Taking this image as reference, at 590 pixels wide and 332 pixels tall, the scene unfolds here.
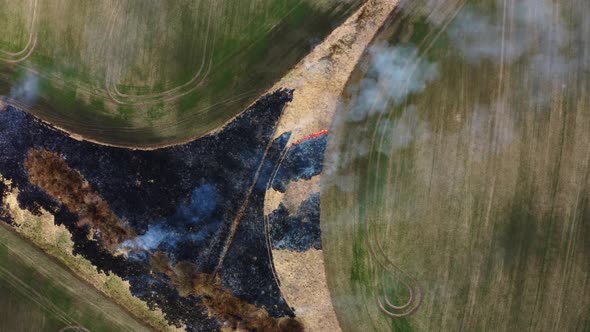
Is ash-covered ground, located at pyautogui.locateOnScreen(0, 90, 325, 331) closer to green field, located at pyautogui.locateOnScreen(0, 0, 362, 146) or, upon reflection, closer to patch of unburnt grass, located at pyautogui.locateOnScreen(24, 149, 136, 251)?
patch of unburnt grass, located at pyautogui.locateOnScreen(24, 149, 136, 251)

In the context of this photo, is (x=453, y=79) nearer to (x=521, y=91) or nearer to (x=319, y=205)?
(x=521, y=91)

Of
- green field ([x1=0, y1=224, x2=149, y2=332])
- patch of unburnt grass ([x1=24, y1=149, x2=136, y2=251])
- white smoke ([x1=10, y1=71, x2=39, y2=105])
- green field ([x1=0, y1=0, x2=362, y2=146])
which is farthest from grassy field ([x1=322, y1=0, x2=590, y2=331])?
white smoke ([x1=10, y1=71, x2=39, y2=105])

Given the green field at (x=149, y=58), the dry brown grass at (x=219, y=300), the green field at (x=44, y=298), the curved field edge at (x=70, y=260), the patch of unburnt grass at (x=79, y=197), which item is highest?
the green field at (x=149, y=58)

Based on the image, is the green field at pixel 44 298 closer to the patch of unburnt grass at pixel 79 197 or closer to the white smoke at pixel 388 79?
the patch of unburnt grass at pixel 79 197

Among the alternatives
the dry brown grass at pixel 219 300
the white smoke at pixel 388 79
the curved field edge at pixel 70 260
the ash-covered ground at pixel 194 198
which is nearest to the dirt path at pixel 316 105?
the ash-covered ground at pixel 194 198

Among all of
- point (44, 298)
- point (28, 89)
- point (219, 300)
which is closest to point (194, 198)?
point (219, 300)

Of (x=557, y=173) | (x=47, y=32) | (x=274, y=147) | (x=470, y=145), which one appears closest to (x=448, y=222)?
(x=470, y=145)
